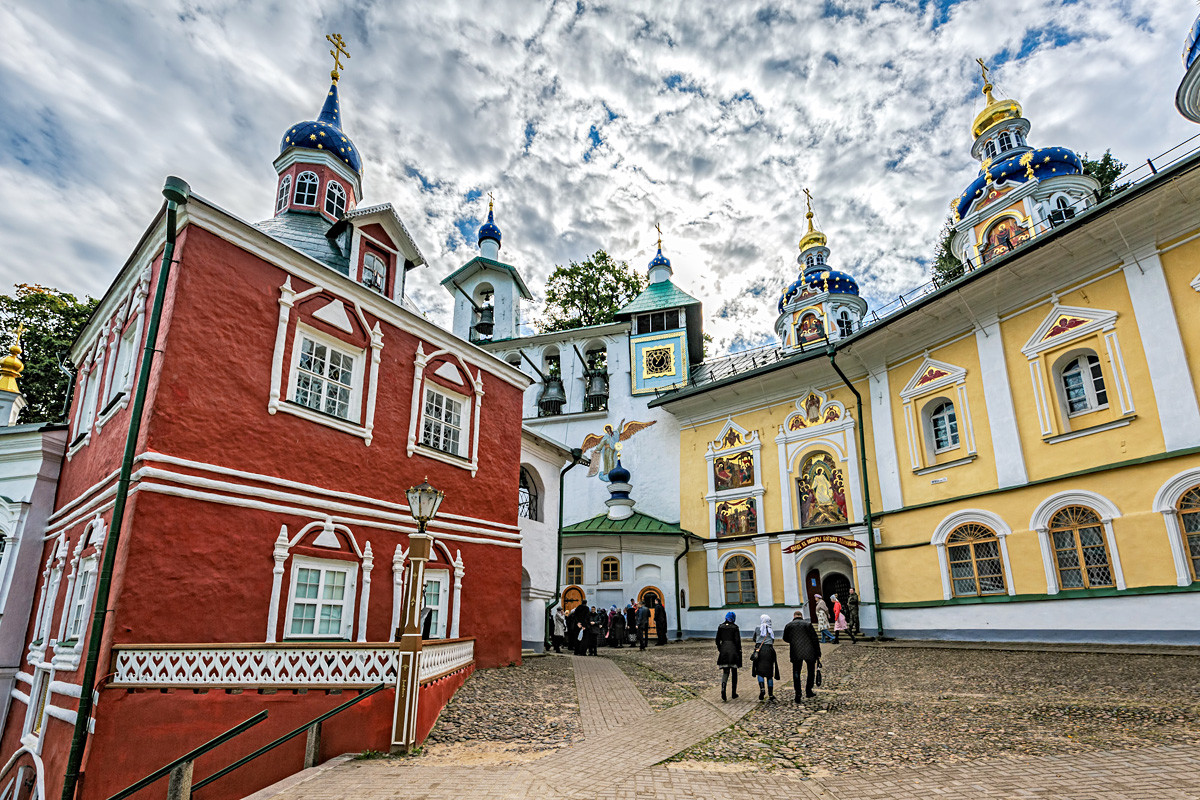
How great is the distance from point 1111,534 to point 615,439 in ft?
62.7

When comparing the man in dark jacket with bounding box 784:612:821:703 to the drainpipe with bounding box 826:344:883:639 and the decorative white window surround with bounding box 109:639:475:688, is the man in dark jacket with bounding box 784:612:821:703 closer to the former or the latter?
the decorative white window surround with bounding box 109:639:475:688

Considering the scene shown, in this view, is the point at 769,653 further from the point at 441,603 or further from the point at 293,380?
the point at 293,380

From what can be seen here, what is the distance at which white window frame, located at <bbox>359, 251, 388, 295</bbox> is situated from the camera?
14373 millimetres

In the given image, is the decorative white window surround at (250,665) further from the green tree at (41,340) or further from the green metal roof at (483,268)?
the green metal roof at (483,268)

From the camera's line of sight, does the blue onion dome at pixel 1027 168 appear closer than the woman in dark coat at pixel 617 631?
No

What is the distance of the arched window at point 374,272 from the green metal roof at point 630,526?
13.3 meters

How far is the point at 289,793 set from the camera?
5.87 m

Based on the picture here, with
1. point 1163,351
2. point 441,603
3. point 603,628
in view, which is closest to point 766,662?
point 441,603

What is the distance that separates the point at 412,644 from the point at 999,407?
638 inches

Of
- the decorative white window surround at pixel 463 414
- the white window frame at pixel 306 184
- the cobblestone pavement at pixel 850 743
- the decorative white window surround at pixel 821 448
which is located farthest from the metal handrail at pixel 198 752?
the decorative white window surround at pixel 821 448

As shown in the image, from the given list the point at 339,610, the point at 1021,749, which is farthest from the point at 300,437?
the point at 1021,749

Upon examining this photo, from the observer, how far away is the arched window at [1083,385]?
15.9 metres

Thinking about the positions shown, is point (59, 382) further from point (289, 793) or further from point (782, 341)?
point (782, 341)

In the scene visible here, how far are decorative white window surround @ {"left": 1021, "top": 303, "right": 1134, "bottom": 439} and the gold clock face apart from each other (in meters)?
16.0
